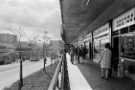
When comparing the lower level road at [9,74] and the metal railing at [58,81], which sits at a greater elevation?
the metal railing at [58,81]

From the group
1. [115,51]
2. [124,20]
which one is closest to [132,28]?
[124,20]

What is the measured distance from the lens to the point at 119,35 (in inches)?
295

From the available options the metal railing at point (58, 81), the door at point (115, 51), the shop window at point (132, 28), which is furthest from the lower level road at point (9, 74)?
the shop window at point (132, 28)

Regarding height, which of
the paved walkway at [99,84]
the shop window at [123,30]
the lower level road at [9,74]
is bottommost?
the lower level road at [9,74]

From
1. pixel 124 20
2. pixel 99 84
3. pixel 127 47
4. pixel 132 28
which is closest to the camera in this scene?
pixel 99 84

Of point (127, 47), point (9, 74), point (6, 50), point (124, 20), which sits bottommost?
point (9, 74)

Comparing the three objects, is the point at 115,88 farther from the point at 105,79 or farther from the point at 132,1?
the point at 132,1

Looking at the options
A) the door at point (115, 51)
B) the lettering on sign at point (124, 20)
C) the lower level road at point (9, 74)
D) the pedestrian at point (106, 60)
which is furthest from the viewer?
the lower level road at point (9, 74)

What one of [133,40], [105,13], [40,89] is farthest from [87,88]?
[40,89]

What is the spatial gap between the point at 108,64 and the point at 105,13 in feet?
11.4

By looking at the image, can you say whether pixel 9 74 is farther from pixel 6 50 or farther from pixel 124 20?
pixel 124 20

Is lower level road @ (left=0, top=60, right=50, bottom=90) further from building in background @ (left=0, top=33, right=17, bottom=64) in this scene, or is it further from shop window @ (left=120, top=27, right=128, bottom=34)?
shop window @ (left=120, top=27, right=128, bottom=34)

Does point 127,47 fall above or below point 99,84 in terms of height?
above

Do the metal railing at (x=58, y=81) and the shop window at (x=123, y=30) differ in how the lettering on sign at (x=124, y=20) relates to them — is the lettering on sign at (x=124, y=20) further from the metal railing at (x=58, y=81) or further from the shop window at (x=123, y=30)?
the metal railing at (x=58, y=81)
